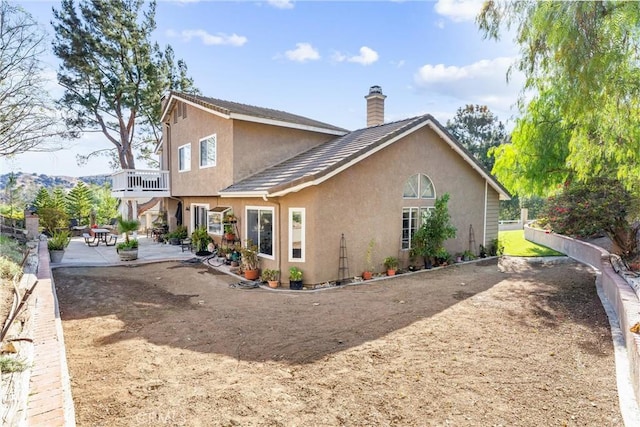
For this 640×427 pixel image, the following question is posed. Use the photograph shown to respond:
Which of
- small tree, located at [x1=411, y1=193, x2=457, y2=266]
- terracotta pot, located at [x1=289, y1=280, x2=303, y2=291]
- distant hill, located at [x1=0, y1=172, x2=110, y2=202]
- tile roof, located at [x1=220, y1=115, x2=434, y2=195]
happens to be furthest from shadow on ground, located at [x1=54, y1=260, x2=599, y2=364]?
distant hill, located at [x1=0, y1=172, x2=110, y2=202]

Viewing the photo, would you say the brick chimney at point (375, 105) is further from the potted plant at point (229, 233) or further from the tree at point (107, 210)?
the tree at point (107, 210)

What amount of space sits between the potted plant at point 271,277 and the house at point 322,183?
0.84ft

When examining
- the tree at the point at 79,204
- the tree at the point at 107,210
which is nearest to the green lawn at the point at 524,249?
the tree at the point at 79,204

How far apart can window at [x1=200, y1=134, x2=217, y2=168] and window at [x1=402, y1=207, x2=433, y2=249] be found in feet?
27.9

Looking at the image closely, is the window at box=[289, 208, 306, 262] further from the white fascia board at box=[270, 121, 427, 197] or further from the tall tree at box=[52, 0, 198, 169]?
the tall tree at box=[52, 0, 198, 169]

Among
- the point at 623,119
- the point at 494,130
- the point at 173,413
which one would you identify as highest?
the point at 494,130

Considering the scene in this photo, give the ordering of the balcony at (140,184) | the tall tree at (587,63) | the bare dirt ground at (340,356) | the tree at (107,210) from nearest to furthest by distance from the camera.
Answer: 1. the bare dirt ground at (340,356)
2. the tall tree at (587,63)
3. the balcony at (140,184)
4. the tree at (107,210)

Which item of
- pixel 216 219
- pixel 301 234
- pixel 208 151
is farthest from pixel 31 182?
pixel 301 234

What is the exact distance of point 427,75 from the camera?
19.5 metres

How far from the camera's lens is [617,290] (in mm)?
8180

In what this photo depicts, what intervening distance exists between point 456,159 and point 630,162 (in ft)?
19.9

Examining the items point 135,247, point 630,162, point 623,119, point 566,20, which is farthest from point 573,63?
point 135,247

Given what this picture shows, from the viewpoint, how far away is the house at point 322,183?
11.2m

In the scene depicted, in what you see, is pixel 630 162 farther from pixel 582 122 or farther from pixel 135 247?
pixel 135 247
